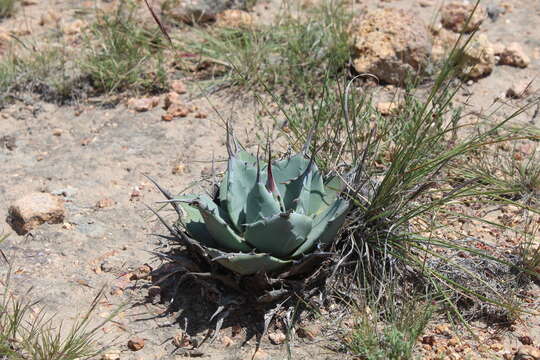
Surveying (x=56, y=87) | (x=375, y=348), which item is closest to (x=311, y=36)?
(x=56, y=87)

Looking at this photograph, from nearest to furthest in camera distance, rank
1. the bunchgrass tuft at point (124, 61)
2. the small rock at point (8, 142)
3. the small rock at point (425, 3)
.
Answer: the small rock at point (8, 142) < the bunchgrass tuft at point (124, 61) < the small rock at point (425, 3)

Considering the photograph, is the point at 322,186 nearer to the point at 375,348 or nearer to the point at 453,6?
the point at 375,348

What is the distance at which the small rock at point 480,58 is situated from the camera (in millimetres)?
4184

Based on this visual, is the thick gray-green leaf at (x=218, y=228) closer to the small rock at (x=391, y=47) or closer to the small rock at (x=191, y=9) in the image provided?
the small rock at (x=391, y=47)

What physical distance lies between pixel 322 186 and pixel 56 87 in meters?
2.43

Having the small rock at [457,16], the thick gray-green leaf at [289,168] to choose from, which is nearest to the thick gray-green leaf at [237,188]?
the thick gray-green leaf at [289,168]

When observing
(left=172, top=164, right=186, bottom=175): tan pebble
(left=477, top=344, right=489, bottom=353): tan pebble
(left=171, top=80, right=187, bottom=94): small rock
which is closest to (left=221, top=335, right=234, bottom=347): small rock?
(left=477, top=344, right=489, bottom=353): tan pebble

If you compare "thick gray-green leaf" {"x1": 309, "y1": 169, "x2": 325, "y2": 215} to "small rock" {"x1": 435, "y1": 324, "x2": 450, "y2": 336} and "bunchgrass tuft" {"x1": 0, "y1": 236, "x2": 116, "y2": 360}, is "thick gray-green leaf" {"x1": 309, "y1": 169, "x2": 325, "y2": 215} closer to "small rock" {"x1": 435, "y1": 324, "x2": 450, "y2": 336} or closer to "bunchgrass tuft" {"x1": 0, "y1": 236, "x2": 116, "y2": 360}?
"small rock" {"x1": 435, "y1": 324, "x2": 450, "y2": 336}

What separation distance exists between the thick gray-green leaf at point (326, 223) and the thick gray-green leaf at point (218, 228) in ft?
0.71

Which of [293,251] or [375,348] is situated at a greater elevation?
[293,251]

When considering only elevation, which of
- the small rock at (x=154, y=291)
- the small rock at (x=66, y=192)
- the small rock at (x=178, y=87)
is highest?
the small rock at (x=178, y=87)

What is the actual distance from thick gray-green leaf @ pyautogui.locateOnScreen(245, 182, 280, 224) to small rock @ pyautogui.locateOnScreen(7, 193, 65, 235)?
1.25 meters

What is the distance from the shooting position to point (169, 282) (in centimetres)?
285

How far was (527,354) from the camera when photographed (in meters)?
2.44
